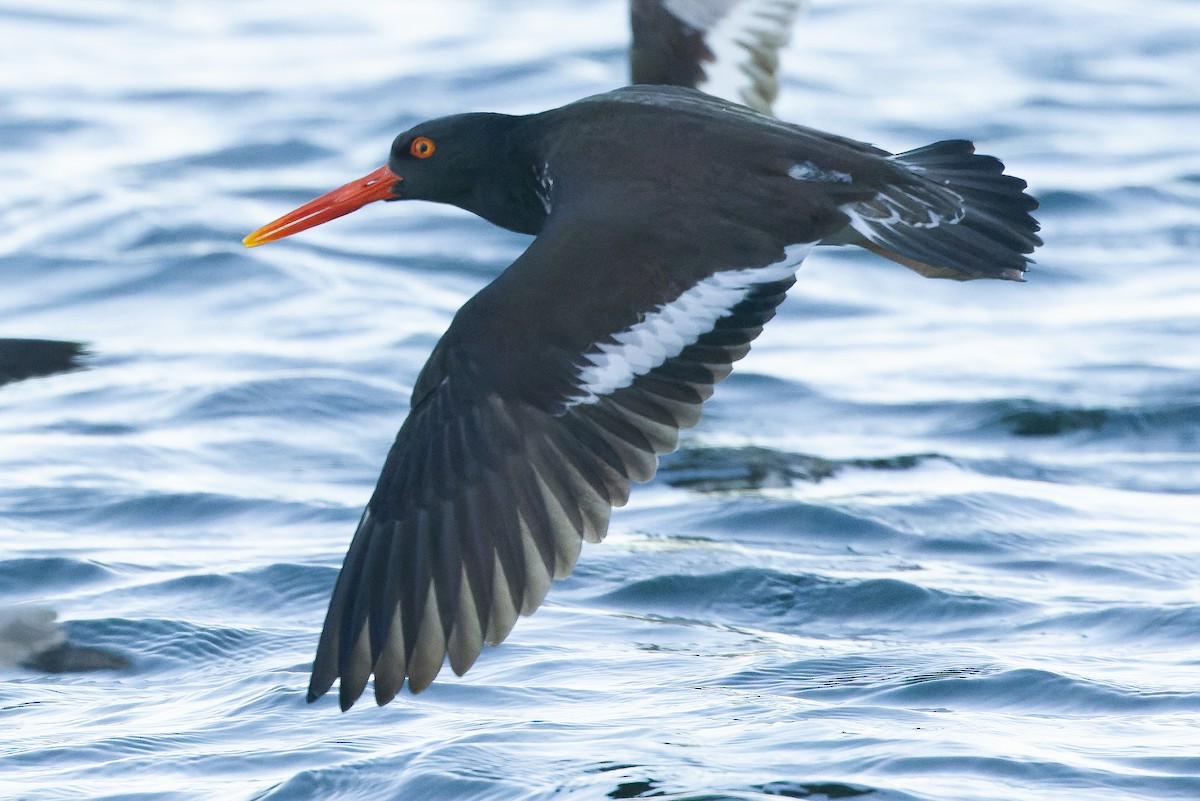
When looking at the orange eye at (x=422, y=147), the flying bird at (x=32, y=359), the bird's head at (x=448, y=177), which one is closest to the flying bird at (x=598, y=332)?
the bird's head at (x=448, y=177)

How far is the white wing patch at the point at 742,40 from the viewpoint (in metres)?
6.48

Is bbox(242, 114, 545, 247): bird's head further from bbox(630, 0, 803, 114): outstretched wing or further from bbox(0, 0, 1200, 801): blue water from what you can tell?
bbox(630, 0, 803, 114): outstretched wing

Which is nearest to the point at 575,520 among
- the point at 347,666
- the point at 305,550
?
the point at 347,666

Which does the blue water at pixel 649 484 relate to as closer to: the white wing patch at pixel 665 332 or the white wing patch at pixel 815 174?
the white wing patch at pixel 665 332

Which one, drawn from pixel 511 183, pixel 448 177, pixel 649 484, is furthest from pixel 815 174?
pixel 649 484

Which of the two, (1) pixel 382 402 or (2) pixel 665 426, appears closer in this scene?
(2) pixel 665 426

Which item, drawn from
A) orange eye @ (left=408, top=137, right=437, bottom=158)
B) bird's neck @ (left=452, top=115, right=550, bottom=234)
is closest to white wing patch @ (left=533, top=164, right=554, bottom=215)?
bird's neck @ (left=452, top=115, right=550, bottom=234)

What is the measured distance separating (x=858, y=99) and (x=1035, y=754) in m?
8.85

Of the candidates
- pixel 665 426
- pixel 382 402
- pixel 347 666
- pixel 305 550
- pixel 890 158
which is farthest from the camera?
pixel 382 402

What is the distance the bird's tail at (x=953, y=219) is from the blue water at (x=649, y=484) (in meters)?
1.00

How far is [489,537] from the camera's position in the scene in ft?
12.8

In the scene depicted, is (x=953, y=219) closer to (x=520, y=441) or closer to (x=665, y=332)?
(x=665, y=332)

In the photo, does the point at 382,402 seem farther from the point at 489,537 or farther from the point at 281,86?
the point at 281,86

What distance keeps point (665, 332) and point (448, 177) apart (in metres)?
1.24
